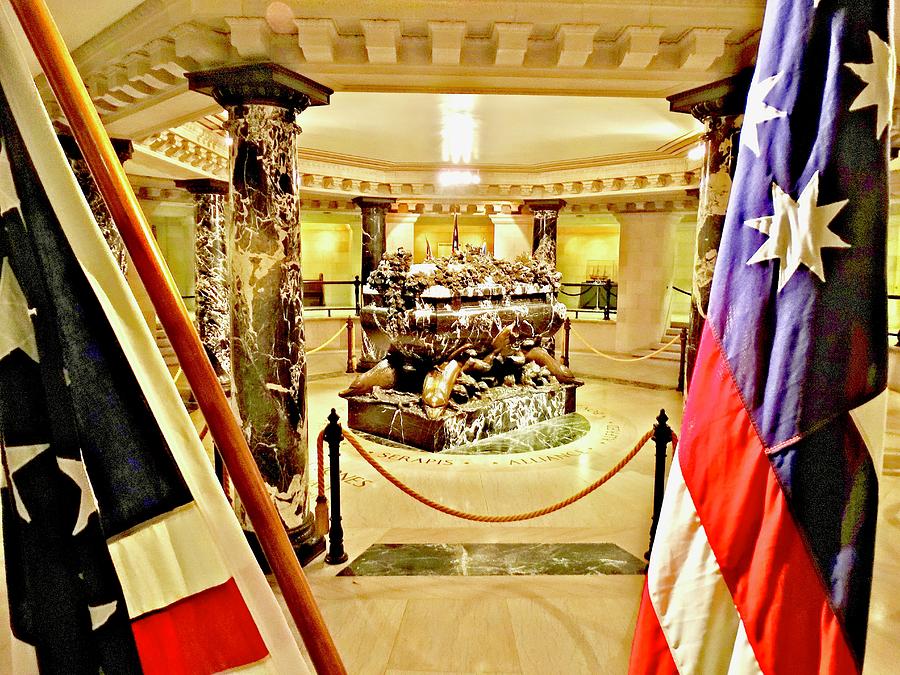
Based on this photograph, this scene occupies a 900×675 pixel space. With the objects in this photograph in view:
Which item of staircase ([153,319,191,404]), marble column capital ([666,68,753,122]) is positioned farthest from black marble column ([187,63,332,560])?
staircase ([153,319,191,404])

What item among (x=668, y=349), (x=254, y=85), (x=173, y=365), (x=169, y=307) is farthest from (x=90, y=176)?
(x=668, y=349)

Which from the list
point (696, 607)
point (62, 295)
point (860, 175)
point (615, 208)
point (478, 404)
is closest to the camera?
point (62, 295)

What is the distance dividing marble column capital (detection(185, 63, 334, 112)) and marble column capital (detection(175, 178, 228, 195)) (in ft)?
17.3

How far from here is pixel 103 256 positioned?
1.07 meters

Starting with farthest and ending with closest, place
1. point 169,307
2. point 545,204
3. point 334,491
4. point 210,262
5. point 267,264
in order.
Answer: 1. point 545,204
2. point 210,262
3. point 334,491
4. point 267,264
5. point 169,307

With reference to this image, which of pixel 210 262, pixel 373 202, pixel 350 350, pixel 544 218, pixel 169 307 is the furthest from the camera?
pixel 544 218

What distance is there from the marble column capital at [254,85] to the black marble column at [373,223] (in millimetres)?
8303

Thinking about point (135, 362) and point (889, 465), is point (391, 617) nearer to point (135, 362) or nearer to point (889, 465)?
point (135, 362)

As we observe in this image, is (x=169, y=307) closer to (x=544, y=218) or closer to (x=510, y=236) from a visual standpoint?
(x=544, y=218)

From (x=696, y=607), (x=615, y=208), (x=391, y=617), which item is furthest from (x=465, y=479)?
(x=615, y=208)

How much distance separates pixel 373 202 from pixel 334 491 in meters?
9.17

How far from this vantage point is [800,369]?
4.01 ft

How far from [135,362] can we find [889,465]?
23.4ft

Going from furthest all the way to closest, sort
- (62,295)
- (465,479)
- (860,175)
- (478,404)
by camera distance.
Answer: (478,404) → (465,479) → (860,175) → (62,295)
